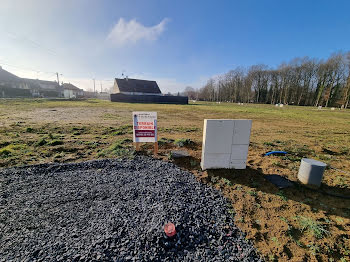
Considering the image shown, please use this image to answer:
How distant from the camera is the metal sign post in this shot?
4867 millimetres

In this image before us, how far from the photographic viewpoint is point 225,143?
3840 millimetres

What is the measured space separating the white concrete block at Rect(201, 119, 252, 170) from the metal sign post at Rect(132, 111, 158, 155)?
1781 millimetres

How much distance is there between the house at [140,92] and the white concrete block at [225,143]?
35.2m

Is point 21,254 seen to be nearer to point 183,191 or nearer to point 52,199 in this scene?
point 52,199

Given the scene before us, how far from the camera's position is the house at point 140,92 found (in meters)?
37.1

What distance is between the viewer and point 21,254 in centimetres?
179

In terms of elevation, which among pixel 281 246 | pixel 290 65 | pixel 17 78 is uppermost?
pixel 290 65

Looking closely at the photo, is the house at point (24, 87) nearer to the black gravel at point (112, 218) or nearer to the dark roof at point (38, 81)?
the dark roof at point (38, 81)

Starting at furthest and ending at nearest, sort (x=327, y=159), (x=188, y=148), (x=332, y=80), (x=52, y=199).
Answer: (x=332, y=80) → (x=188, y=148) → (x=327, y=159) → (x=52, y=199)

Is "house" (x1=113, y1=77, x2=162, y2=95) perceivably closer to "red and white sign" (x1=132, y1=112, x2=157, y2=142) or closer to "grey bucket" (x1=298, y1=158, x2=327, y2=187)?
"red and white sign" (x1=132, y1=112, x2=157, y2=142)

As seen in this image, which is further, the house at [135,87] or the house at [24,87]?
the house at [135,87]

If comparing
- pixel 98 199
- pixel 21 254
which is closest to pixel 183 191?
pixel 98 199

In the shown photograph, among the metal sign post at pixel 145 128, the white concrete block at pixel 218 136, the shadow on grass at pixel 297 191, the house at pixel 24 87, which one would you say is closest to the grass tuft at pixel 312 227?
the shadow on grass at pixel 297 191

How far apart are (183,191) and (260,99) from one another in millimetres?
64314
